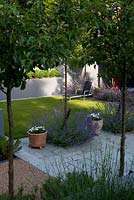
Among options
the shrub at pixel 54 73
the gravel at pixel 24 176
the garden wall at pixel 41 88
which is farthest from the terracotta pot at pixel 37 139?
the shrub at pixel 54 73

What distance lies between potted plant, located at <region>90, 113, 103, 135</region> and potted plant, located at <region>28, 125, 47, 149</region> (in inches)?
51.8

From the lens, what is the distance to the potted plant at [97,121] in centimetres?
755

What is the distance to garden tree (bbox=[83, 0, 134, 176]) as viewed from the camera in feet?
12.7

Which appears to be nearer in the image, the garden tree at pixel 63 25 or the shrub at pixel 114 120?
the garden tree at pixel 63 25

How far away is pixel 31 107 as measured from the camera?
11.3 metres

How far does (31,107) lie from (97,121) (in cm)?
399

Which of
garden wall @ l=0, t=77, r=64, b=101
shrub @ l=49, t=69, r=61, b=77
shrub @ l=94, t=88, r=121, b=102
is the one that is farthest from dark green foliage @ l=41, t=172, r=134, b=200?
shrub @ l=49, t=69, r=61, b=77

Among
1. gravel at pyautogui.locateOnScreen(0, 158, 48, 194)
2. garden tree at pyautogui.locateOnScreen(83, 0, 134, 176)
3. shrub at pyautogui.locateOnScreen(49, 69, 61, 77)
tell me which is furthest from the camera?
shrub at pyautogui.locateOnScreen(49, 69, 61, 77)

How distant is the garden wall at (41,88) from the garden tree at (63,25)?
967cm

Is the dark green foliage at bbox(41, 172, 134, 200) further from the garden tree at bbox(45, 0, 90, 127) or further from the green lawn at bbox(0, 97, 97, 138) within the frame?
the green lawn at bbox(0, 97, 97, 138)

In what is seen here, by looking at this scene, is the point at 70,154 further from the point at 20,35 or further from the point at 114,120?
the point at 20,35

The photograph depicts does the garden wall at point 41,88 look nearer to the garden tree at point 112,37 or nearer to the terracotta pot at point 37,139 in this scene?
the terracotta pot at point 37,139

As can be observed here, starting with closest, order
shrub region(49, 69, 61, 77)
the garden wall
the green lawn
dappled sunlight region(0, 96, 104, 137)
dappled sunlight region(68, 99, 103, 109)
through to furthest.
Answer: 1. the green lawn
2. dappled sunlight region(0, 96, 104, 137)
3. dappled sunlight region(68, 99, 103, 109)
4. the garden wall
5. shrub region(49, 69, 61, 77)

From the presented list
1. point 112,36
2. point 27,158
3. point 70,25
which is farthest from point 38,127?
point 70,25
